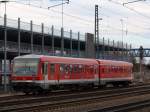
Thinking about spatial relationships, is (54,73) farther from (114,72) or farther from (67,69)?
(114,72)

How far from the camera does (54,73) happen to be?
34094mm

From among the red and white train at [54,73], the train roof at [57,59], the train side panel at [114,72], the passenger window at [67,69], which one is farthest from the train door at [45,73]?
the train side panel at [114,72]

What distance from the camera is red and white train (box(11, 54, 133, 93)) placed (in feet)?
106

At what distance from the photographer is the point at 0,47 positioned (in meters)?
58.7

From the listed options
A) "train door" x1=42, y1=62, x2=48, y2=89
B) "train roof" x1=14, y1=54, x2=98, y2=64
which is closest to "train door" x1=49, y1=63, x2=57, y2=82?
"train roof" x1=14, y1=54, x2=98, y2=64

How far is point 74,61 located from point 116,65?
36.3 ft

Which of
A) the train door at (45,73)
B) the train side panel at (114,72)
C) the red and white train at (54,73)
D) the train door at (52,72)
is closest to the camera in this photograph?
the red and white train at (54,73)

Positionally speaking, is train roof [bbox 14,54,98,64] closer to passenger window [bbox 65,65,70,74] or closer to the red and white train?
the red and white train

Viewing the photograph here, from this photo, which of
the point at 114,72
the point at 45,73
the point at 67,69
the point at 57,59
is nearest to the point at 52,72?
the point at 45,73

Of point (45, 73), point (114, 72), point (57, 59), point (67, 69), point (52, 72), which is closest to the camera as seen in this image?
point (45, 73)

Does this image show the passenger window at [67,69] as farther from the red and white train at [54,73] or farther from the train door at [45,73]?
the train door at [45,73]

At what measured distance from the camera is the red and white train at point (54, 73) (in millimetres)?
32250

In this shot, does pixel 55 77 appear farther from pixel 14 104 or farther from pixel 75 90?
pixel 14 104

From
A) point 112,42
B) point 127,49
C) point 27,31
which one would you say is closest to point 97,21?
point 27,31
